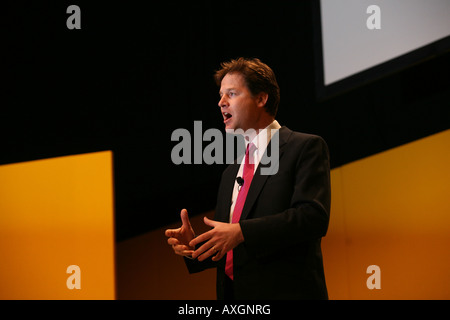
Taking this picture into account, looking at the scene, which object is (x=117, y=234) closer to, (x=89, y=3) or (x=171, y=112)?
(x=171, y=112)

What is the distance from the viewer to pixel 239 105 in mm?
1467

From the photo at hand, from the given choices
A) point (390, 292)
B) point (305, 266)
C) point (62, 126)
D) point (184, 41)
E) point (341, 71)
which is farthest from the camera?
point (184, 41)

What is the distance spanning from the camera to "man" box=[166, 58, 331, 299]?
117 centimetres

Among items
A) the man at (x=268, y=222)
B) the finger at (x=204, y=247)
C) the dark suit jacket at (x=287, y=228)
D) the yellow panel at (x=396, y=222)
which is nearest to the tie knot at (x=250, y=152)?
the man at (x=268, y=222)

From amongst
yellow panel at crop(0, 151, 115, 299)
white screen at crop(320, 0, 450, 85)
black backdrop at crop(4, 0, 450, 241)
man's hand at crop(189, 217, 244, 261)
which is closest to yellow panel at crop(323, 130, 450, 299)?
black backdrop at crop(4, 0, 450, 241)

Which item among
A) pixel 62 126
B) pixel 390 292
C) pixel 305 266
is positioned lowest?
pixel 390 292

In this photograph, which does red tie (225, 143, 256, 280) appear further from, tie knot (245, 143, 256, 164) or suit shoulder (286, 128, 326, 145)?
suit shoulder (286, 128, 326, 145)

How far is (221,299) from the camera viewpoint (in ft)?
4.29

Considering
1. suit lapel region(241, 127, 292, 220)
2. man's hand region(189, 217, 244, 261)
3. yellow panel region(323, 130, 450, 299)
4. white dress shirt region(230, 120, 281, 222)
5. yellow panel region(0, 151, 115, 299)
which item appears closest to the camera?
man's hand region(189, 217, 244, 261)

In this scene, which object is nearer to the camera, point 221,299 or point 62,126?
point 221,299

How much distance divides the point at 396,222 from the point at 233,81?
1.38m

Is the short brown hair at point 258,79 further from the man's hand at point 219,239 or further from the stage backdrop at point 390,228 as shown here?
the stage backdrop at point 390,228
